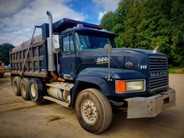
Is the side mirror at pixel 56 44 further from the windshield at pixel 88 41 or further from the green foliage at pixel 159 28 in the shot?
the green foliage at pixel 159 28

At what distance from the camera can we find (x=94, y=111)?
3.19 meters

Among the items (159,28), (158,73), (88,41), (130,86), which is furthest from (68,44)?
(159,28)

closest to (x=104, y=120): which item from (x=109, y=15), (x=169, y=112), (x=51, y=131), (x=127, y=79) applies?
(x=127, y=79)

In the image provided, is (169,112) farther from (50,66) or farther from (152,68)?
(50,66)

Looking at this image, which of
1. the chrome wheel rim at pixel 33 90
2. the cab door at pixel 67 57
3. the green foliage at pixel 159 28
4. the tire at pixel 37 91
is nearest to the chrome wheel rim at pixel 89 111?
the cab door at pixel 67 57

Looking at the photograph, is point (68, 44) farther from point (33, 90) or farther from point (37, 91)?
point (33, 90)

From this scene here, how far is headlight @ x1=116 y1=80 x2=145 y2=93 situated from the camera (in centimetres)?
284

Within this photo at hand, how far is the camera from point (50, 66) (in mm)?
5062

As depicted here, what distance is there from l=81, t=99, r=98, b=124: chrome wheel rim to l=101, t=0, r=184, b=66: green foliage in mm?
19739

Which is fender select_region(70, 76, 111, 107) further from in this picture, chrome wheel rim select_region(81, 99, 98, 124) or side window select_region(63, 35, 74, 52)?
side window select_region(63, 35, 74, 52)

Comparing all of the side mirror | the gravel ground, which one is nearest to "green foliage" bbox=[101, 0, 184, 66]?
the gravel ground

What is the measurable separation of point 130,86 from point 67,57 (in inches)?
94.8

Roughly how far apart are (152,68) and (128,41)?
22894 mm

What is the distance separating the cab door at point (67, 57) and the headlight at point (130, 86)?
1.84 m
